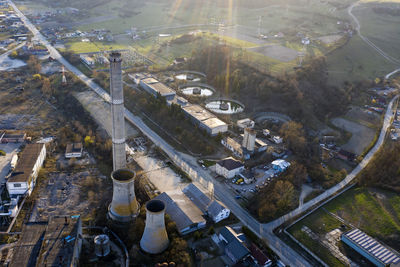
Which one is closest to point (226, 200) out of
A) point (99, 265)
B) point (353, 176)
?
point (99, 265)

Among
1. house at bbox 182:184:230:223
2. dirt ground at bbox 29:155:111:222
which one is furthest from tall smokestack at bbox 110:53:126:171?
house at bbox 182:184:230:223

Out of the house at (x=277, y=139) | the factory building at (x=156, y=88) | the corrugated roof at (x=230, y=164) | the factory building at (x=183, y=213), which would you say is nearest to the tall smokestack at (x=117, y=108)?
the factory building at (x=183, y=213)

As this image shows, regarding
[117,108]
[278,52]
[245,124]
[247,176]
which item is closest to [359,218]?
[247,176]

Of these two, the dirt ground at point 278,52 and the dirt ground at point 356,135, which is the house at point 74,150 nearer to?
the dirt ground at point 356,135

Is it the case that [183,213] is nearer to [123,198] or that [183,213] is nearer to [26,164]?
[123,198]

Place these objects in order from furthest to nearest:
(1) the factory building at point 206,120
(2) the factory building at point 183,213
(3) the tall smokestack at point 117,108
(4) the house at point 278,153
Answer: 1. (1) the factory building at point 206,120
2. (4) the house at point 278,153
3. (2) the factory building at point 183,213
4. (3) the tall smokestack at point 117,108

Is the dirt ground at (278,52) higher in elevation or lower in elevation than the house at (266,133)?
higher
